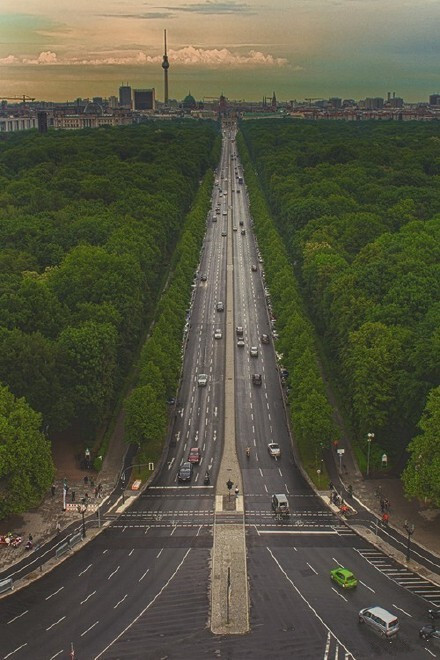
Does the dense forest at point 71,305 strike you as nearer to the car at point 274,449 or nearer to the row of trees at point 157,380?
the row of trees at point 157,380

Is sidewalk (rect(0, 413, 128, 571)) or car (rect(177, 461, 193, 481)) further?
car (rect(177, 461, 193, 481))

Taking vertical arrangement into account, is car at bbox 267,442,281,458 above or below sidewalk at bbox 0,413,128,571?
above

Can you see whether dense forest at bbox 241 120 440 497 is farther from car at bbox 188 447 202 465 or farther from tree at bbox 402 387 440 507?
car at bbox 188 447 202 465

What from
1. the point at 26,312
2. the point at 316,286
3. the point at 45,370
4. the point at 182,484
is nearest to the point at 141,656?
the point at 182,484

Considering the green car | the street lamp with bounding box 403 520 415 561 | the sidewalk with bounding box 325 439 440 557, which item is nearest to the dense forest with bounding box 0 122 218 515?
the sidewalk with bounding box 325 439 440 557

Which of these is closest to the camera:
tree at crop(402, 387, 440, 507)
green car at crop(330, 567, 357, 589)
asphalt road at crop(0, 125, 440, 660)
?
asphalt road at crop(0, 125, 440, 660)

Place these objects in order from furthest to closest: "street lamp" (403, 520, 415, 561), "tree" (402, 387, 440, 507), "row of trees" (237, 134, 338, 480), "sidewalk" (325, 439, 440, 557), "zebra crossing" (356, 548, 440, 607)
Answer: "row of trees" (237, 134, 338, 480) → "sidewalk" (325, 439, 440, 557) → "tree" (402, 387, 440, 507) → "street lamp" (403, 520, 415, 561) → "zebra crossing" (356, 548, 440, 607)

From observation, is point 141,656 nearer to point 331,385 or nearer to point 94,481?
point 94,481
